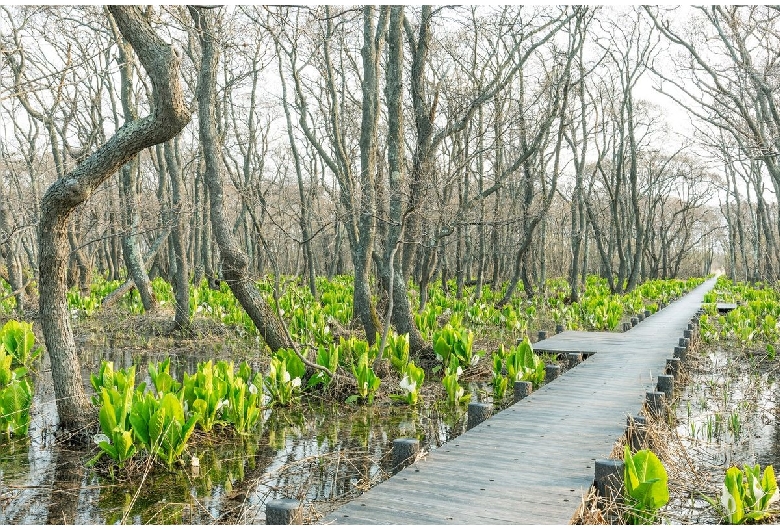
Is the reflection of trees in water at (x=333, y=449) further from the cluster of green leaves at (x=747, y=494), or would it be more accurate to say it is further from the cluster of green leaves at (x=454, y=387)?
the cluster of green leaves at (x=747, y=494)

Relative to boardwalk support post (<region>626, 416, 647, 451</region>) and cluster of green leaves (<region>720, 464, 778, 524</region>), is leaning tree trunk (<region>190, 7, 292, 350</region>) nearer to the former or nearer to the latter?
boardwalk support post (<region>626, 416, 647, 451</region>)

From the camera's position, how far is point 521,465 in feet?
Result: 14.4

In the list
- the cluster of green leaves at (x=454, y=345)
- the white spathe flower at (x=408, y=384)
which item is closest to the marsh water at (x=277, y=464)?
the white spathe flower at (x=408, y=384)

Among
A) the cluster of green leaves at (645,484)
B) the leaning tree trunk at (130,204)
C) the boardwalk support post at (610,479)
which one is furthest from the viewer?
the leaning tree trunk at (130,204)

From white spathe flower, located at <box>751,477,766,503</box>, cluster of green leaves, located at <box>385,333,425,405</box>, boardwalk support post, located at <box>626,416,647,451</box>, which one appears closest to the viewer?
white spathe flower, located at <box>751,477,766,503</box>

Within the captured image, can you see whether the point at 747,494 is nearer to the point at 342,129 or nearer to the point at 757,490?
the point at 757,490

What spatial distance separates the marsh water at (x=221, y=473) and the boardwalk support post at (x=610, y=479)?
A: 144 cm

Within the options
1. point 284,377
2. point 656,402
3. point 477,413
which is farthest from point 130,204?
point 656,402

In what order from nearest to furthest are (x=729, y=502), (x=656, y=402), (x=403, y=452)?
(x=729, y=502) < (x=403, y=452) < (x=656, y=402)

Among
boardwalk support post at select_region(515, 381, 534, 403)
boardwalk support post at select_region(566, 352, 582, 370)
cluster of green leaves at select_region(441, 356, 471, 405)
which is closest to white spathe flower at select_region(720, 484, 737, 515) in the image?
boardwalk support post at select_region(515, 381, 534, 403)

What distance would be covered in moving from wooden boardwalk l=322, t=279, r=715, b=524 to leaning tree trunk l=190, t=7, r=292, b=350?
2.93 metres

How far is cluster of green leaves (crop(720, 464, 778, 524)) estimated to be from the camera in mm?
3572

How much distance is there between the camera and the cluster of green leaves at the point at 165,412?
4.62 metres

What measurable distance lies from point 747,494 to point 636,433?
1.16 metres
